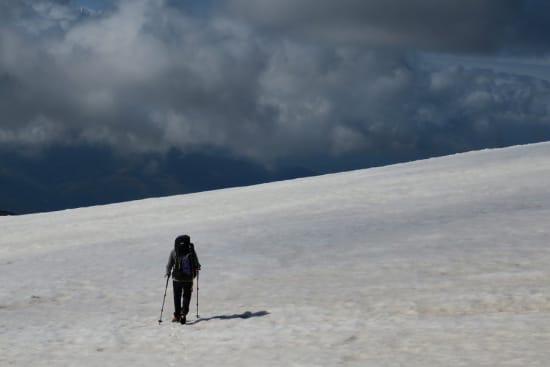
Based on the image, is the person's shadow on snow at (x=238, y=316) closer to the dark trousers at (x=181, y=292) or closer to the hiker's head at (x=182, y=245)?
the dark trousers at (x=181, y=292)

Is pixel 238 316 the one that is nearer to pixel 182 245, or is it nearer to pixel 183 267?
pixel 183 267

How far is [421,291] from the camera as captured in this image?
719 inches

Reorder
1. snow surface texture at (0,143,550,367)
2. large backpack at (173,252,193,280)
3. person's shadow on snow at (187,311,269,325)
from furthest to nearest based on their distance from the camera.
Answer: large backpack at (173,252,193,280) → person's shadow on snow at (187,311,269,325) → snow surface texture at (0,143,550,367)

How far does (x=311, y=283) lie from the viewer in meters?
20.8

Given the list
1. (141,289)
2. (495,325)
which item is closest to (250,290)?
(141,289)

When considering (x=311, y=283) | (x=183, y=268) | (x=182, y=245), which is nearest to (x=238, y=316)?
(x=183, y=268)

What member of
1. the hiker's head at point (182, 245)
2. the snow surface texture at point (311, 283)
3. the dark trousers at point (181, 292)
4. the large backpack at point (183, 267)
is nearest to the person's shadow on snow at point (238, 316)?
the snow surface texture at point (311, 283)

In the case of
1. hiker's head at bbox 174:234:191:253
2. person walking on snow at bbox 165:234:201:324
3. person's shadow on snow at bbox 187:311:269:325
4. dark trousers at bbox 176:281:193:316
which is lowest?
person's shadow on snow at bbox 187:311:269:325

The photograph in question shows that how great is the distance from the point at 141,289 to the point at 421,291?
28.3 ft

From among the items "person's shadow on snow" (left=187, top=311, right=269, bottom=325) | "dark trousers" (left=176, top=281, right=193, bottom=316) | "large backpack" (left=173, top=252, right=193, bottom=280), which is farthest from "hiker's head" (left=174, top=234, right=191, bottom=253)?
"person's shadow on snow" (left=187, top=311, right=269, bottom=325)

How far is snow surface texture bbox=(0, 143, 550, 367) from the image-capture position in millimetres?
14133

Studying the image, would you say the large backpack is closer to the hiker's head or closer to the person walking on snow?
the person walking on snow

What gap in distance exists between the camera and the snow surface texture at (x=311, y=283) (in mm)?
14133

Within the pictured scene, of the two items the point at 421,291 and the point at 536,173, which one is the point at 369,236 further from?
the point at 536,173
